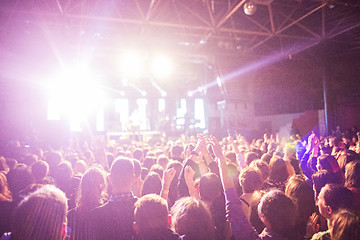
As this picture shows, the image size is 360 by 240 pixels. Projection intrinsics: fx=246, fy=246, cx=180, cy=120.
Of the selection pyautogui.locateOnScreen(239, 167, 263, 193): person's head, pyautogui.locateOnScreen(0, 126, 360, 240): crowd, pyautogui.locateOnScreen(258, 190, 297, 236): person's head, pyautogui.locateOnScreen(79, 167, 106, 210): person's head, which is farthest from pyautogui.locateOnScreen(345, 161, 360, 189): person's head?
pyautogui.locateOnScreen(79, 167, 106, 210): person's head

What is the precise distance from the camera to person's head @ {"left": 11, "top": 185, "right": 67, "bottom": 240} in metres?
1.18

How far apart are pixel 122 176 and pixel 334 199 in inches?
59.1

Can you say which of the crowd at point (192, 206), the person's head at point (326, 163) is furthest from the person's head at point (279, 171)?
the person's head at point (326, 163)

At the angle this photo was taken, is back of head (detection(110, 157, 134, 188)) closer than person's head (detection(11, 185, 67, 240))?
No

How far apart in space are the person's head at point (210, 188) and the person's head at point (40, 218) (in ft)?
3.17

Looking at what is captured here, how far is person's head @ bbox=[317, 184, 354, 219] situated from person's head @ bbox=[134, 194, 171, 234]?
1.09 meters

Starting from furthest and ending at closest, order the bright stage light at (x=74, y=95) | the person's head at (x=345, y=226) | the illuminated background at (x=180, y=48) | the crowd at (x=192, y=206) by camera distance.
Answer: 1. the bright stage light at (x=74, y=95)
2. the illuminated background at (x=180, y=48)
3. the crowd at (x=192, y=206)
4. the person's head at (x=345, y=226)

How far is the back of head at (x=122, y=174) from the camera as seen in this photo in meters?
1.94

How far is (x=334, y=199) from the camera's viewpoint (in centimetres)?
158

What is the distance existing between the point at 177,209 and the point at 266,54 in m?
10.5

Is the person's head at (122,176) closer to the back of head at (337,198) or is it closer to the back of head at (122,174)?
the back of head at (122,174)

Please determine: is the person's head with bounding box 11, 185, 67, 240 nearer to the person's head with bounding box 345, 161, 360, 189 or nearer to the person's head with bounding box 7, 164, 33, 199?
the person's head with bounding box 7, 164, 33, 199

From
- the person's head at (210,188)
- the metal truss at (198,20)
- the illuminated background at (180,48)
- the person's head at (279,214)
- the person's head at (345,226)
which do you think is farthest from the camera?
the illuminated background at (180,48)

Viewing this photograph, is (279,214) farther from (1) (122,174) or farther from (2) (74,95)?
(2) (74,95)
